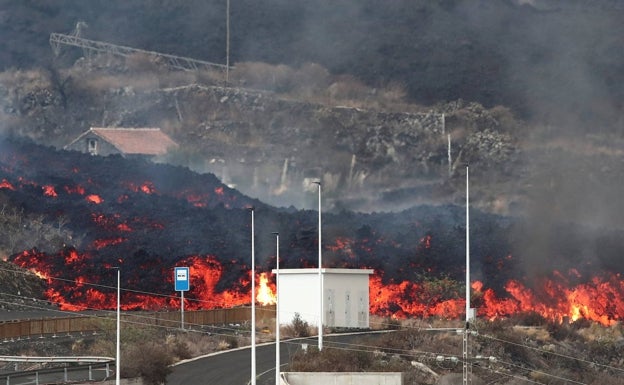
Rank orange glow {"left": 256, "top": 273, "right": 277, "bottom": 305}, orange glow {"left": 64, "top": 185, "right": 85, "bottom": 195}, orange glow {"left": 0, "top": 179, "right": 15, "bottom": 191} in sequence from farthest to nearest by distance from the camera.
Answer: orange glow {"left": 64, "top": 185, "right": 85, "bottom": 195} → orange glow {"left": 0, "top": 179, "right": 15, "bottom": 191} → orange glow {"left": 256, "top": 273, "right": 277, "bottom": 305}

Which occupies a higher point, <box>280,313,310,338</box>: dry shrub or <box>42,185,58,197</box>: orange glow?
<box>42,185,58,197</box>: orange glow

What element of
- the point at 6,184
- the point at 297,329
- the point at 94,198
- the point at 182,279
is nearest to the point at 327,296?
the point at 297,329

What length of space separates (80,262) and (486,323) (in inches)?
1710

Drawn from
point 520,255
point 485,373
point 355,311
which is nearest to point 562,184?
point 520,255

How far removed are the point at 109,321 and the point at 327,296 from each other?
19.8 metres

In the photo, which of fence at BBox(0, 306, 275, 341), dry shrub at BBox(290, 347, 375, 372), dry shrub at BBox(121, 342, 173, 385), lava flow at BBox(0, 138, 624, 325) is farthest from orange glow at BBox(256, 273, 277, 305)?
dry shrub at BBox(121, 342, 173, 385)

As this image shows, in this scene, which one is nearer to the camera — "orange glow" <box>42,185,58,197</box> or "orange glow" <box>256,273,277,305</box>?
"orange glow" <box>256,273,277,305</box>

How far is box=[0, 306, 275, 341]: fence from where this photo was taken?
120625mm

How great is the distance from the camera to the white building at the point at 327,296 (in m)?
136

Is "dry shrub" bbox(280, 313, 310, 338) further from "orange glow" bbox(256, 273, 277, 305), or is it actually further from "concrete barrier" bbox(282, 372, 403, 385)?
"concrete barrier" bbox(282, 372, 403, 385)

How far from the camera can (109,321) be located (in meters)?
127

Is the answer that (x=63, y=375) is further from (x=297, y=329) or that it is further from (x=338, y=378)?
(x=297, y=329)

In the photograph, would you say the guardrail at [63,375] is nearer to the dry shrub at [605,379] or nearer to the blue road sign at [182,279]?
the blue road sign at [182,279]

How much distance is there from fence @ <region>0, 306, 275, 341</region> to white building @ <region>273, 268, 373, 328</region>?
5.27 meters
